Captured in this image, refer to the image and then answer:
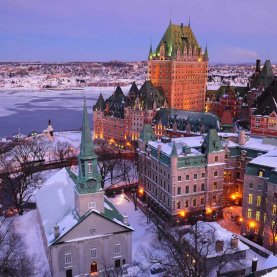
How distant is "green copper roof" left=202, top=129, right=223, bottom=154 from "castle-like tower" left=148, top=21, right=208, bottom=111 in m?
63.7

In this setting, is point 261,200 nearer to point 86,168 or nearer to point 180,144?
point 180,144

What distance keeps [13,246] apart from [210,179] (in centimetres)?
2901

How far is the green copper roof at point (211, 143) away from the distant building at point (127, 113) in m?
41.3

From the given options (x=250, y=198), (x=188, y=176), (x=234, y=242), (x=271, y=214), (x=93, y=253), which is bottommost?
(x=93, y=253)

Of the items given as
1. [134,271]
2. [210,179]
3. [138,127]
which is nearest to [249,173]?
[210,179]

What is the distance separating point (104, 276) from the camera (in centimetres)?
4309

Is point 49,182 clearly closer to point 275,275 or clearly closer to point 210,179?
point 210,179

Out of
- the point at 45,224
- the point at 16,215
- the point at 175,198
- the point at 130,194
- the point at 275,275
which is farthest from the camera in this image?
the point at 130,194

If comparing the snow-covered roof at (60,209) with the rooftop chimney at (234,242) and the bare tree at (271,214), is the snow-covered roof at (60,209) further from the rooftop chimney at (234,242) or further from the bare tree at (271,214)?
the bare tree at (271,214)

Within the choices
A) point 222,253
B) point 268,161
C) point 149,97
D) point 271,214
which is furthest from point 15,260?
point 149,97

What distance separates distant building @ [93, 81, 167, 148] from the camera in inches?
3901

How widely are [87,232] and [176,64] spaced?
84887mm

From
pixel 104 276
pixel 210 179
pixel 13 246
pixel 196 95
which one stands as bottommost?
pixel 104 276

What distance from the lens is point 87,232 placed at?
1672 inches
